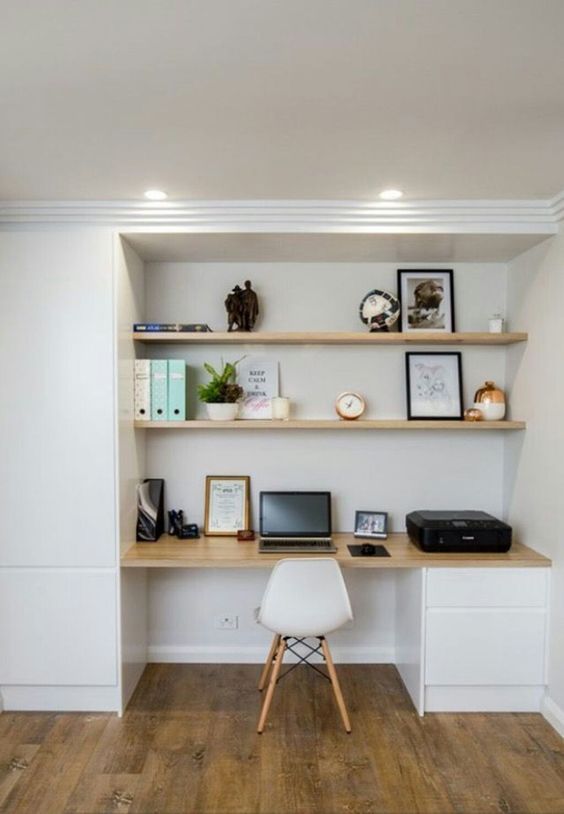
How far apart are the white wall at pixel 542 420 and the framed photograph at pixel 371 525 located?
2.45 feet

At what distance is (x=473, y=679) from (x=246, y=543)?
52.6 inches

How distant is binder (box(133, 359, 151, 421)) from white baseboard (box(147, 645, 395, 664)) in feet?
4.74

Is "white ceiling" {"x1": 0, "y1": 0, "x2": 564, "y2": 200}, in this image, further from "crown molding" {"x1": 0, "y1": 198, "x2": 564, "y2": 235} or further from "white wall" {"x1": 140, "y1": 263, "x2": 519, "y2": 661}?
"white wall" {"x1": 140, "y1": 263, "x2": 519, "y2": 661}

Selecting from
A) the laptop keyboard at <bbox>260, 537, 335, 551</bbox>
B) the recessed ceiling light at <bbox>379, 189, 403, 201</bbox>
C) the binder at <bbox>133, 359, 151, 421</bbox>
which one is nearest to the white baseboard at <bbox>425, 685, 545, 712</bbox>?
the laptop keyboard at <bbox>260, 537, 335, 551</bbox>

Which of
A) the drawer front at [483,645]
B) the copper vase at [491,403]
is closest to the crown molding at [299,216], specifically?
the copper vase at [491,403]

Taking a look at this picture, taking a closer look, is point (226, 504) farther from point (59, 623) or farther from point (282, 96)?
point (282, 96)

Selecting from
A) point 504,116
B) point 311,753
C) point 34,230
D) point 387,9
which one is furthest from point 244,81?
point 311,753

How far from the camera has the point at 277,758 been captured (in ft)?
7.36

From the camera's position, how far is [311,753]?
2275 millimetres

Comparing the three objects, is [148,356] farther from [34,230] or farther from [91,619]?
[91,619]

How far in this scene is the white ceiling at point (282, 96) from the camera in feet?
4.18

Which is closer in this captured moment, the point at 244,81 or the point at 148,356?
the point at 244,81

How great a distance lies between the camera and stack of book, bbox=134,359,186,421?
277 centimetres

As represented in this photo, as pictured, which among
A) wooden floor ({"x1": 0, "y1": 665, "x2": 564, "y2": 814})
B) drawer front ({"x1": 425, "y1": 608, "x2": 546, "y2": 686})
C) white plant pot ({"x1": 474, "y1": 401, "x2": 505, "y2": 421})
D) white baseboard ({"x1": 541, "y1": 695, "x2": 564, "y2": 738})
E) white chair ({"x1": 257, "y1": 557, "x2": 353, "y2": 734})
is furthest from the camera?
white plant pot ({"x1": 474, "y1": 401, "x2": 505, "y2": 421})
